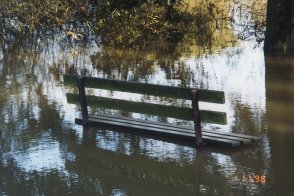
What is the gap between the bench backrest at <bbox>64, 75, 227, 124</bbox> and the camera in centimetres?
716

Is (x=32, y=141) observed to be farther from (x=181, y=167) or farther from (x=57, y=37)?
(x=57, y=37)

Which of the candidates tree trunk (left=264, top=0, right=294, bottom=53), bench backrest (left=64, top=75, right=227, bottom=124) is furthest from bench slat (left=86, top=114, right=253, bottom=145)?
tree trunk (left=264, top=0, right=294, bottom=53)

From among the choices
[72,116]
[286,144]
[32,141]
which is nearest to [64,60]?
[72,116]

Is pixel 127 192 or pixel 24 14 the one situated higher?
pixel 24 14

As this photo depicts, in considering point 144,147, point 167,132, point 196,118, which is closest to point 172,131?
point 167,132

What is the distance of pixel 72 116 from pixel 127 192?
4123 millimetres

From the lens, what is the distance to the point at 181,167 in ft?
21.6

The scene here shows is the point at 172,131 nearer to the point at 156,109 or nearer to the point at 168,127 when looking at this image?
the point at 168,127

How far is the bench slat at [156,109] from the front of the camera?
718 cm

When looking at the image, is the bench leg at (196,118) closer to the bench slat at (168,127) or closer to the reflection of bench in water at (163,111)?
the reflection of bench in water at (163,111)

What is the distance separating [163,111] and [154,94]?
279 millimetres
